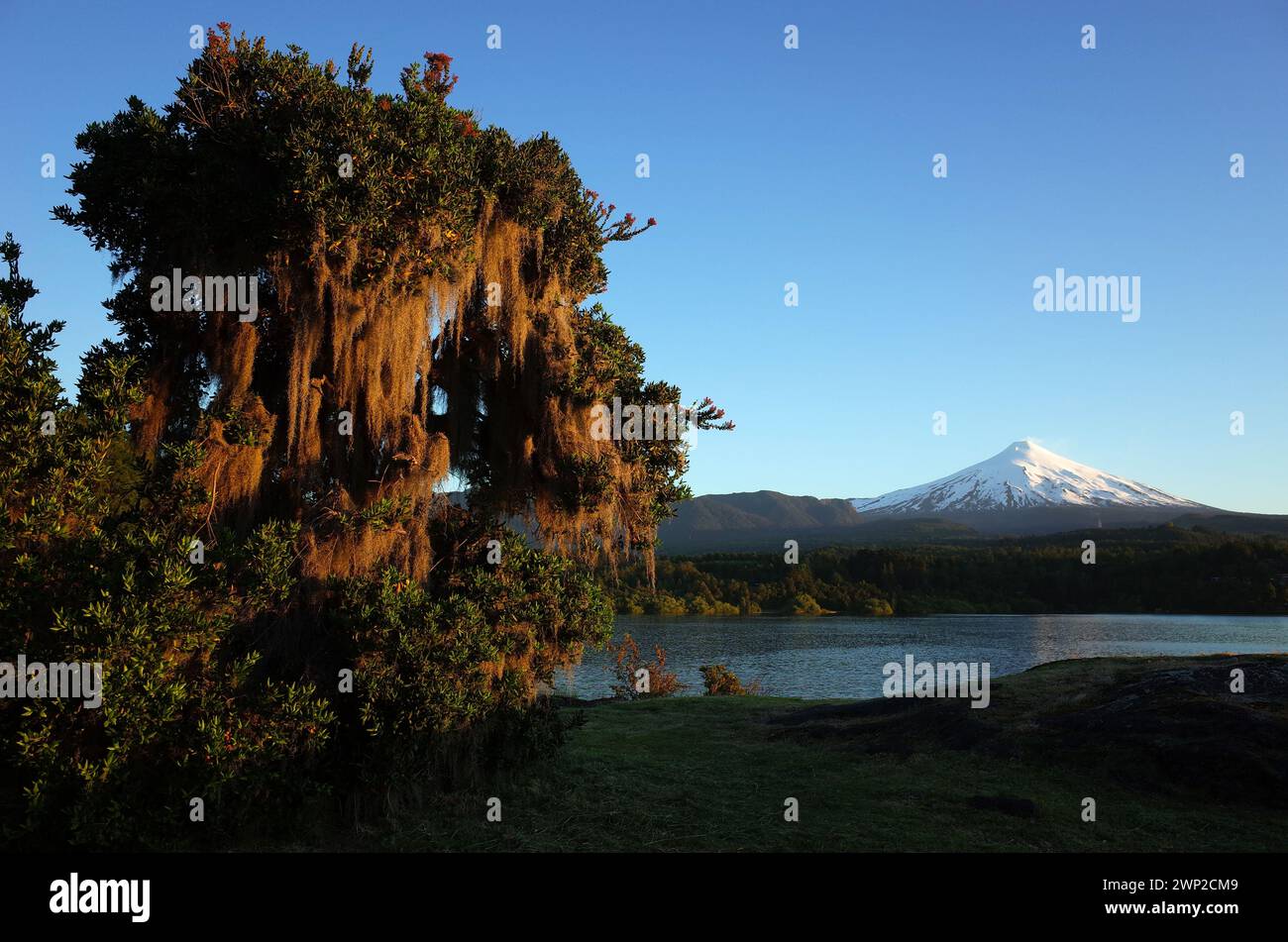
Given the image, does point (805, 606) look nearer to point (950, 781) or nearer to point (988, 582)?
point (988, 582)

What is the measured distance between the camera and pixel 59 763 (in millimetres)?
5805

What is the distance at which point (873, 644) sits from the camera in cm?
4431

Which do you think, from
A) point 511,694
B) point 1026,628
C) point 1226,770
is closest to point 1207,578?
point 1026,628

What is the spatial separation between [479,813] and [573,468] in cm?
380

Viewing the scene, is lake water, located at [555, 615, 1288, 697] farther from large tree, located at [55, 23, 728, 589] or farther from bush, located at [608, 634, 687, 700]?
large tree, located at [55, 23, 728, 589]

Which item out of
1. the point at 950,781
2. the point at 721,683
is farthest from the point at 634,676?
the point at 950,781

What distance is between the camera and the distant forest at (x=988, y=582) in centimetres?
7244

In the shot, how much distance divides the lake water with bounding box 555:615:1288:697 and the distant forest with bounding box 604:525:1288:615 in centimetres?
545

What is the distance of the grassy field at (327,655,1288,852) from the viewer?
7340 millimetres

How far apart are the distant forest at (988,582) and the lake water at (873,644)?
5.45m

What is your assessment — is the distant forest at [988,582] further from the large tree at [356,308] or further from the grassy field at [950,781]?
the large tree at [356,308]

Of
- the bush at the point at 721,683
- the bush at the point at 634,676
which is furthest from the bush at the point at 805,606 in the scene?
the bush at the point at 721,683

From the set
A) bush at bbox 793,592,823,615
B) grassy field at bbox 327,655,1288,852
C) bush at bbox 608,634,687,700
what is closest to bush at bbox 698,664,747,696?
bush at bbox 608,634,687,700
